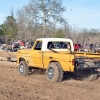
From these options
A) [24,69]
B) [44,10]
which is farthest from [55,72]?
[44,10]

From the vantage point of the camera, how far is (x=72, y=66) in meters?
10.7

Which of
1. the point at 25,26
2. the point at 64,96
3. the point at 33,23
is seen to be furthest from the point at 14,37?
the point at 64,96

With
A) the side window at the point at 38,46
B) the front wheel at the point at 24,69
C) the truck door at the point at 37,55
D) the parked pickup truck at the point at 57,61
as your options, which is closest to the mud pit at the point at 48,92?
the parked pickup truck at the point at 57,61

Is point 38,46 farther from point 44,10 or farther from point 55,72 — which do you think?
point 44,10

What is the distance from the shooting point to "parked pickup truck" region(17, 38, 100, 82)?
11055 mm

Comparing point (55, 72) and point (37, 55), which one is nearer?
point (55, 72)

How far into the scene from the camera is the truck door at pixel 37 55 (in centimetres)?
1238

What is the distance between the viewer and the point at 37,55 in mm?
12508

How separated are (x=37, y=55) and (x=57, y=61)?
1.30 meters

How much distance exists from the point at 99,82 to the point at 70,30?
42.1m

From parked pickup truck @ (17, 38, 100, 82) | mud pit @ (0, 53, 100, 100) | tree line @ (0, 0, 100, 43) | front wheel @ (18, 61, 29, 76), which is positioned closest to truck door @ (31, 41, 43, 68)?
parked pickup truck @ (17, 38, 100, 82)

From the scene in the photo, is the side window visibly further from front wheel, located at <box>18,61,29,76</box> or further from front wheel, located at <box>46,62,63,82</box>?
front wheel, located at <box>46,62,63,82</box>

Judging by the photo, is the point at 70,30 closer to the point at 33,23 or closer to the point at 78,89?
the point at 33,23

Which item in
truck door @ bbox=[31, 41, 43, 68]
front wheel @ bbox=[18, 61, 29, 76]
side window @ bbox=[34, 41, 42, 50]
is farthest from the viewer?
front wheel @ bbox=[18, 61, 29, 76]
